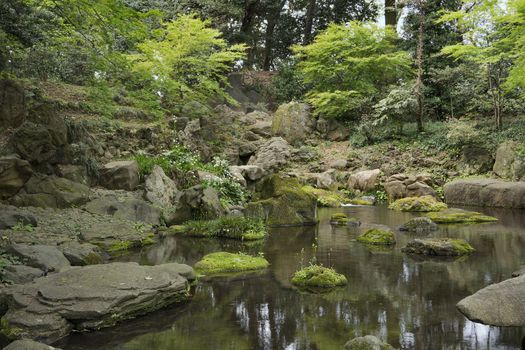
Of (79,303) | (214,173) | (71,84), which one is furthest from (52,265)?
(71,84)

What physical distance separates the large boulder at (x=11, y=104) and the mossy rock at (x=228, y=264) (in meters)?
7.37

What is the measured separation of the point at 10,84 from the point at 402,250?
1035 centimetres

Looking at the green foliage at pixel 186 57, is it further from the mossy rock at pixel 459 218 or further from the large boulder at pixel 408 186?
the mossy rock at pixel 459 218

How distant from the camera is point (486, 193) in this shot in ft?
54.2

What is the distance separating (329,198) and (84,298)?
13.4 m

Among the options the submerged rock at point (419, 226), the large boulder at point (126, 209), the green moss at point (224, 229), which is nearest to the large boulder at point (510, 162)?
the submerged rock at point (419, 226)

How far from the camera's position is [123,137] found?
16000mm

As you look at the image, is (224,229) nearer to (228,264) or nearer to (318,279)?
(228,264)

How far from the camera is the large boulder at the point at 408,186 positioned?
17906mm

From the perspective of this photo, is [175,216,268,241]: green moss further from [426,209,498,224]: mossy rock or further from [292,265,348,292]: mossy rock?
[426,209,498,224]: mossy rock

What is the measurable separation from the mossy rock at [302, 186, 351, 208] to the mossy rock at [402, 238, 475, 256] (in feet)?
26.3

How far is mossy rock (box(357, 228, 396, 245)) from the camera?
9.98 metres

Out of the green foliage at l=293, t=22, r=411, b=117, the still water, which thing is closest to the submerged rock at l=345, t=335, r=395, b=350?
the still water

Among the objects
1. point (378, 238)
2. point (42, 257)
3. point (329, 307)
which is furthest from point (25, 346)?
point (378, 238)
